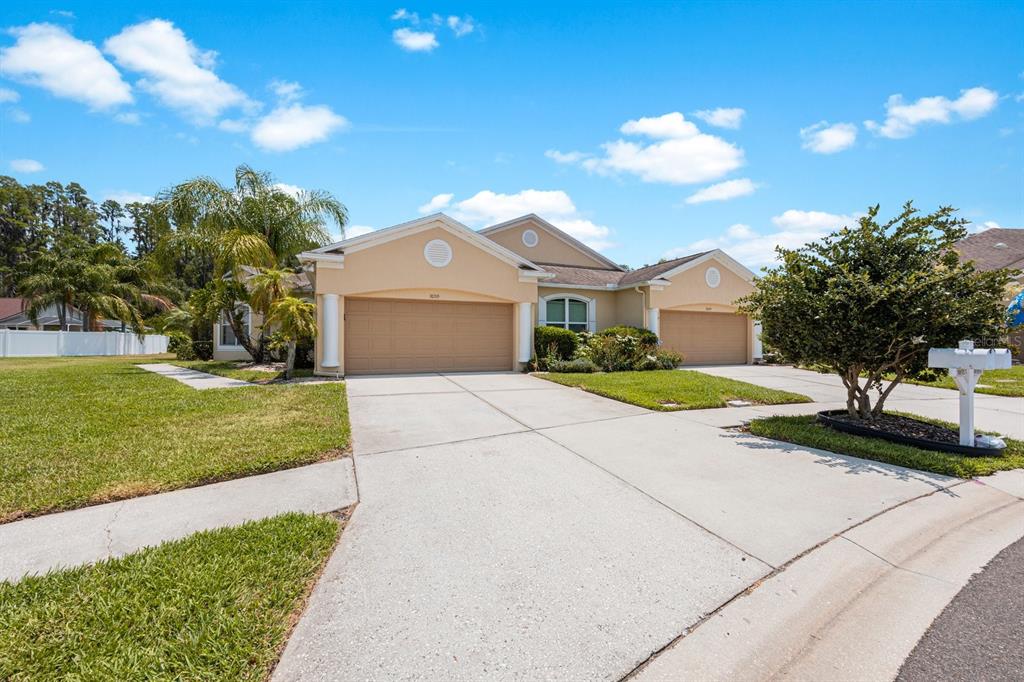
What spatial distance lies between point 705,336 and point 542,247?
295 inches

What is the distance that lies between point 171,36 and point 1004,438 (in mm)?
13925

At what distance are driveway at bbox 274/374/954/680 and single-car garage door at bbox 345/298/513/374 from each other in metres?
7.22

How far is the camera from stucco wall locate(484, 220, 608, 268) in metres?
19.3

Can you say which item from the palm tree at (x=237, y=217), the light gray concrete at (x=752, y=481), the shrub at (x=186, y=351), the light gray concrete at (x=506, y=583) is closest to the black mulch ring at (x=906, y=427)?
the light gray concrete at (x=752, y=481)

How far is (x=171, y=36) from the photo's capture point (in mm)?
7945

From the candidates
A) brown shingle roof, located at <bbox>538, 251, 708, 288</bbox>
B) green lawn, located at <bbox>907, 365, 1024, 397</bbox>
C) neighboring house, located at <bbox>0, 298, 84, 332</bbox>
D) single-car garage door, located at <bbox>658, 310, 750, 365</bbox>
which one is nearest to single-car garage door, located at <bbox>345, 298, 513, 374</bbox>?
brown shingle roof, located at <bbox>538, 251, 708, 288</bbox>

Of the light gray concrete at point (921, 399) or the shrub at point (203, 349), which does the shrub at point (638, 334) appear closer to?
the light gray concrete at point (921, 399)

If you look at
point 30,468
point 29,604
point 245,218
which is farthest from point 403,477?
point 245,218

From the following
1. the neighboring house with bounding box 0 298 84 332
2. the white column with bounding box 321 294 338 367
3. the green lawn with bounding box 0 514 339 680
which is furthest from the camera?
the neighboring house with bounding box 0 298 84 332

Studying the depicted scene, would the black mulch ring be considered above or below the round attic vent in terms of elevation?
below

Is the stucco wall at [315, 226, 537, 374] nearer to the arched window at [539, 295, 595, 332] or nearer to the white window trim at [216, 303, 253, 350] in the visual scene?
A: the arched window at [539, 295, 595, 332]

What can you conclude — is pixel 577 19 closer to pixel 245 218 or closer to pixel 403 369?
pixel 403 369

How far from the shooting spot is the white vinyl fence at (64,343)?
2453 centimetres

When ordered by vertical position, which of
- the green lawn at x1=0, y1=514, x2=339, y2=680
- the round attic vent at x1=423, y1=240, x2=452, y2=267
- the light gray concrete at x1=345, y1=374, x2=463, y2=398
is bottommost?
the green lawn at x1=0, y1=514, x2=339, y2=680
